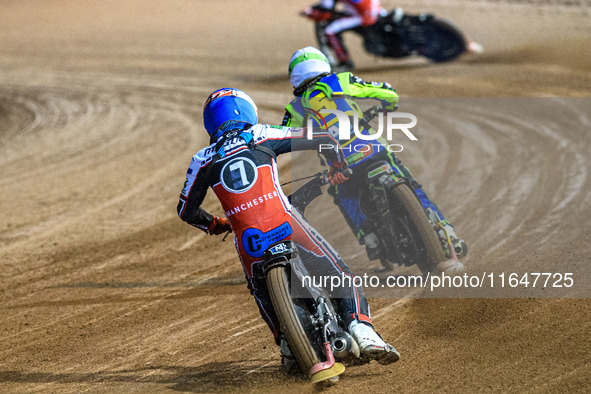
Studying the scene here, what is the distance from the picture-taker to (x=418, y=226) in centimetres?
667

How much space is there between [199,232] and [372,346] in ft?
14.9

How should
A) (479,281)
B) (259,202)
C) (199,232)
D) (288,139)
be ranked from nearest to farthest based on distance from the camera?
(259,202)
(288,139)
(479,281)
(199,232)

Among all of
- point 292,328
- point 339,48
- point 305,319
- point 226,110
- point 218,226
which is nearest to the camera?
point 292,328

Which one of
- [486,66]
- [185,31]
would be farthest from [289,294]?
[185,31]

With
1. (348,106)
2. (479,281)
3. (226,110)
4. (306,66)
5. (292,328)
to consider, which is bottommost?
(479,281)

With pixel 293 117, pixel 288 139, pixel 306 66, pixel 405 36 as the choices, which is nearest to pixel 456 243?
pixel 293 117

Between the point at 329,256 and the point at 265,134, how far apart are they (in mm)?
937

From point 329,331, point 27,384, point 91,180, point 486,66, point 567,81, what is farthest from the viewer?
point 486,66

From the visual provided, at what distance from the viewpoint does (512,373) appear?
4957mm

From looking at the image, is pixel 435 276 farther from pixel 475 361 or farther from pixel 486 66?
pixel 486 66

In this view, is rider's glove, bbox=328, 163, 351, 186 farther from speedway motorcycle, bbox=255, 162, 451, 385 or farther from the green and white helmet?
the green and white helmet

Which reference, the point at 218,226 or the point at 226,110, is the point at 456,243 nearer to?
the point at 218,226

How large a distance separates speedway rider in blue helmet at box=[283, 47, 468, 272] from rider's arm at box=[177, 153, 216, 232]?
70.2 inches

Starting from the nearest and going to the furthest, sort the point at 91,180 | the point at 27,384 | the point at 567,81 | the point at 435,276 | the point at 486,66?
1. the point at 27,384
2. the point at 435,276
3. the point at 91,180
4. the point at 567,81
5. the point at 486,66
